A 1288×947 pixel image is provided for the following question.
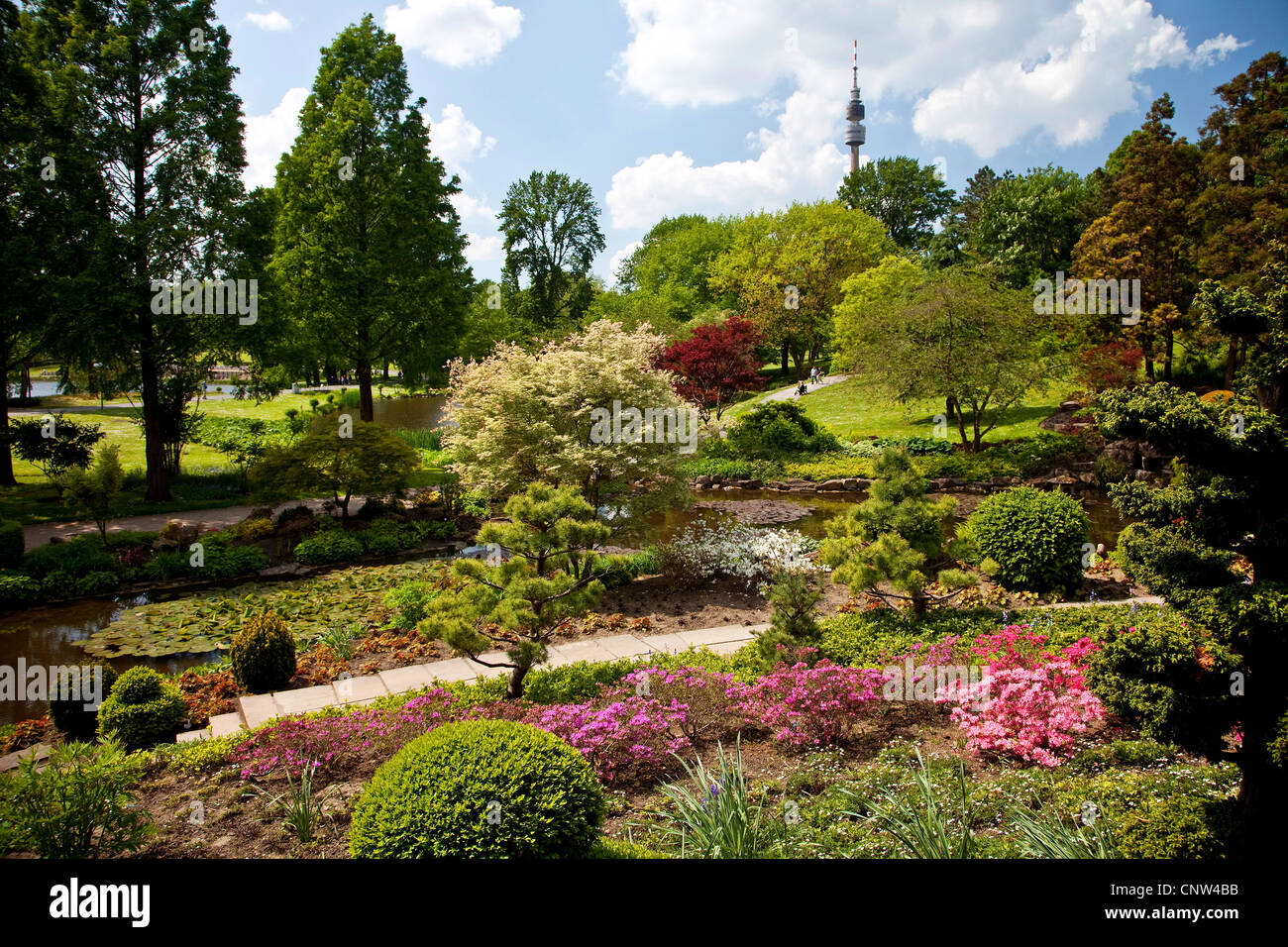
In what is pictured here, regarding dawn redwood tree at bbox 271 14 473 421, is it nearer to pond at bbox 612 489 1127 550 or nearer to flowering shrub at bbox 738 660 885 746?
pond at bbox 612 489 1127 550

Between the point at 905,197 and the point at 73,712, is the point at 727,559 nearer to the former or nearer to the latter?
the point at 73,712

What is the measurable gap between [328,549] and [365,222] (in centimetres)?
1141

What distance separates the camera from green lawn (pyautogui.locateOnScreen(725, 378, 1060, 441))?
1019 inches

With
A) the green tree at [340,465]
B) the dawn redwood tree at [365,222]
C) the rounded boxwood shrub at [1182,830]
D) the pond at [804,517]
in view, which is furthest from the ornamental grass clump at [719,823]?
the dawn redwood tree at [365,222]

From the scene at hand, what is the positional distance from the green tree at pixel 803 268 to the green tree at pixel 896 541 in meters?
32.4

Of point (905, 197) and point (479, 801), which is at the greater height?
point (905, 197)

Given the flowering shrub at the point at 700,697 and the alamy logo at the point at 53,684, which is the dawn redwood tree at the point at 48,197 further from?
the flowering shrub at the point at 700,697

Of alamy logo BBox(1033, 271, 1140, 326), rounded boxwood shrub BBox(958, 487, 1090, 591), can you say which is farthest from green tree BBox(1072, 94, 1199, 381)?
rounded boxwood shrub BBox(958, 487, 1090, 591)

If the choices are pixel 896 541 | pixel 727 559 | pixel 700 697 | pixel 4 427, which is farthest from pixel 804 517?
pixel 4 427

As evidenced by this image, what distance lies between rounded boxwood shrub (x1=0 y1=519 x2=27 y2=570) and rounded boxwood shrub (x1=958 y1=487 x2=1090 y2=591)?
15360mm

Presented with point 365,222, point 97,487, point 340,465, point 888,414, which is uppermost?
point 365,222
